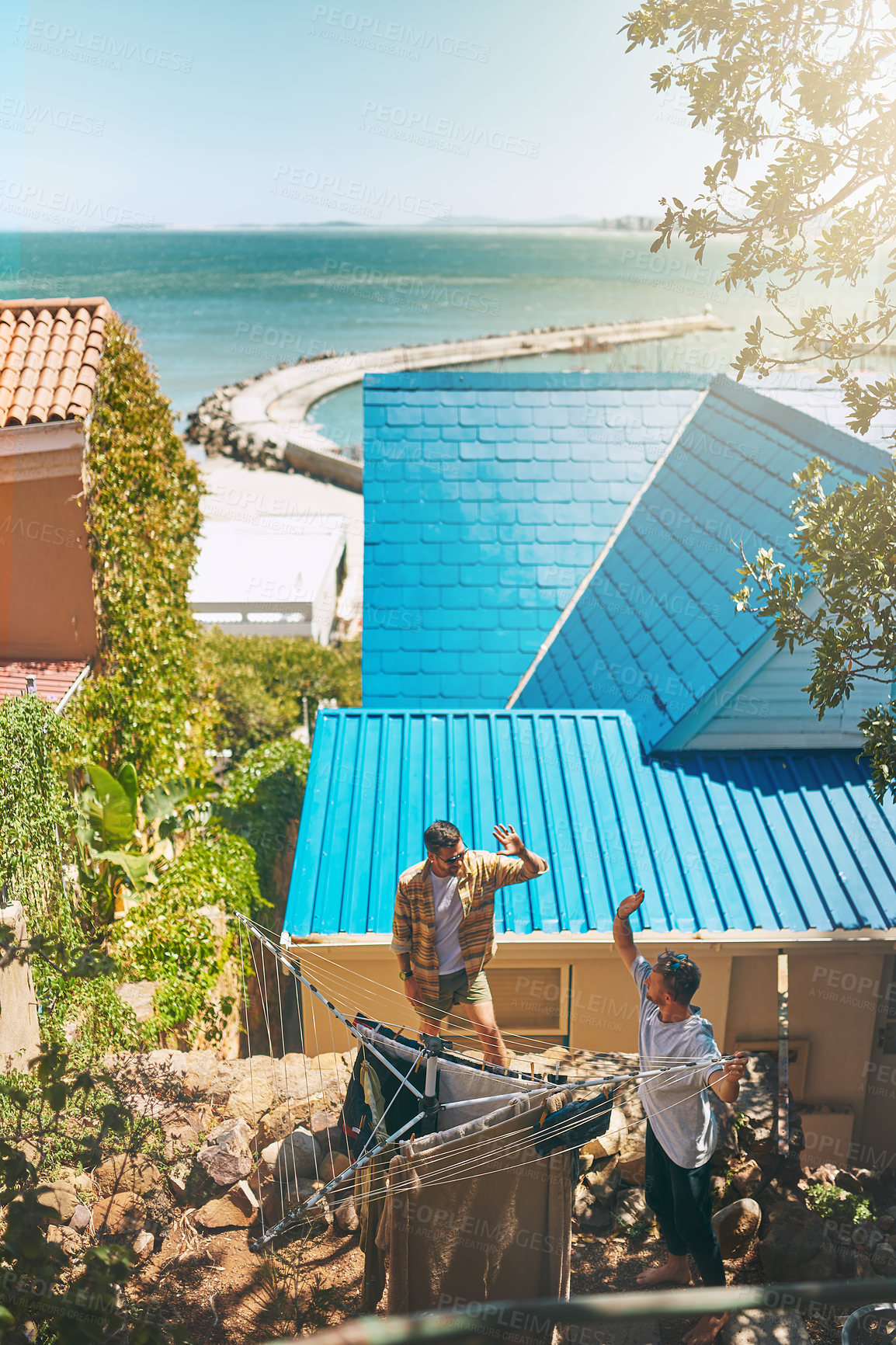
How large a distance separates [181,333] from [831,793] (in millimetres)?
113441

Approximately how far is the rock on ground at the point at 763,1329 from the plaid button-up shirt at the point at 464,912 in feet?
7.06

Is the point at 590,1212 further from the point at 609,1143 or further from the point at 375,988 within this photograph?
the point at 375,988

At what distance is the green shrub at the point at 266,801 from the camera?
1040 cm

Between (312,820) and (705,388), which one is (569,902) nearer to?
(312,820)

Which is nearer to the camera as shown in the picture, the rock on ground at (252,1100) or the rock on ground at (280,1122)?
the rock on ground at (280,1122)

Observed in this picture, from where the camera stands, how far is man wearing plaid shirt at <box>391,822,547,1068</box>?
5.65 meters

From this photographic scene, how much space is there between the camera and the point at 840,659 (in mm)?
5109

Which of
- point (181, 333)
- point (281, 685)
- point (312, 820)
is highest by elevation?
point (181, 333)

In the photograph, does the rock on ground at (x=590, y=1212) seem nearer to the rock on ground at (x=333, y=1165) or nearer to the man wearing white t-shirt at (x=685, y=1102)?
the man wearing white t-shirt at (x=685, y=1102)

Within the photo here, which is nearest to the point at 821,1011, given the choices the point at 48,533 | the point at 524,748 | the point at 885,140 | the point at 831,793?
the point at 831,793

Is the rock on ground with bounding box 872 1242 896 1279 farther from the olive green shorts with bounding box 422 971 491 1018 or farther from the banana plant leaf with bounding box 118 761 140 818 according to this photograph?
the banana plant leaf with bounding box 118 761 140 818

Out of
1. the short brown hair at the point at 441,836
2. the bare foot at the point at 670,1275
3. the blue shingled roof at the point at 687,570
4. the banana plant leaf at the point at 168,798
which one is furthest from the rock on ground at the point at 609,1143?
the banana plant leaf at the point at 168,798

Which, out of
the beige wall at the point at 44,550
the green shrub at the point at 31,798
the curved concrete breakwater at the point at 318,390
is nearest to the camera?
the green shrub at the point at 31,798

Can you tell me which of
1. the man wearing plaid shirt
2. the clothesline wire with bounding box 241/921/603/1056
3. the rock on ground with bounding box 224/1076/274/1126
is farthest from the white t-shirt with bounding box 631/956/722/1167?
the rock on ground with bounding box 224/1076/274/1126
